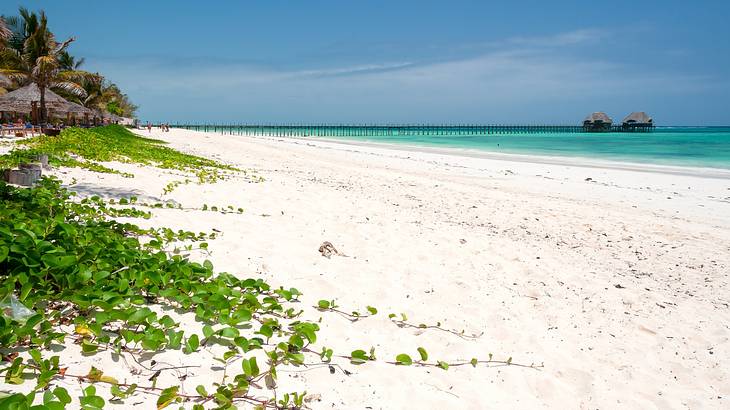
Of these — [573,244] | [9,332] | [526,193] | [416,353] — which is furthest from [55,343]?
[526,193]

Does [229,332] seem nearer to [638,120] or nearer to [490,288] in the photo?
[490,288]

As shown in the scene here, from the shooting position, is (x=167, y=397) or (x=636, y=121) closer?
(x=167, y=397)

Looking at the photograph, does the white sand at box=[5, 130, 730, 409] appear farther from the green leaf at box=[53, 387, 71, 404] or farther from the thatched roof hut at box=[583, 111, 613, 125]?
the thatched roof hut at box=[583, 111, 613, 125]

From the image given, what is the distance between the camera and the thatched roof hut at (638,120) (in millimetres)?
99438

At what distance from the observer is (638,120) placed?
99.8 meters

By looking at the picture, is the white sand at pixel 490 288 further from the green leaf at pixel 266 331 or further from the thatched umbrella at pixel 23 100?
the thatched umbrella at pixel 23 100

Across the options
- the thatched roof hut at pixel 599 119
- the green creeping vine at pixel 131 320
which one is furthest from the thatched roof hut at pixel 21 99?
the thatched roof hut at pixel 599 119

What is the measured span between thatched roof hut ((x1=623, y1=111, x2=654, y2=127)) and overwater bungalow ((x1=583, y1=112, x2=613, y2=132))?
3.48 metres

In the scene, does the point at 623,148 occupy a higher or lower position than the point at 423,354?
higher

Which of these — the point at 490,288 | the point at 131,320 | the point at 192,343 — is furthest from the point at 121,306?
the point at 490,288

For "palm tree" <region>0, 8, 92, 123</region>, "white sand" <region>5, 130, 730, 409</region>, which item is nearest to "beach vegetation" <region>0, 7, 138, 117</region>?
"palm tree" <region>0, 8, 92, 123</region>

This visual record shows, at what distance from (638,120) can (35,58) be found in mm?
105885

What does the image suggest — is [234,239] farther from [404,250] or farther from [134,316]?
[134,316]

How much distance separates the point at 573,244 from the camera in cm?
638
